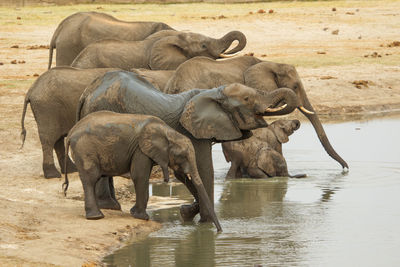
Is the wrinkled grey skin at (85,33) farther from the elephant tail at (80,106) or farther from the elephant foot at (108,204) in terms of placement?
the elephant foot at (108,204)

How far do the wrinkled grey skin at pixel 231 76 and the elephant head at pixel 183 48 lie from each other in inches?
50.8

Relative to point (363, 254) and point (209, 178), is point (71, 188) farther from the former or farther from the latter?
point (363, 254)

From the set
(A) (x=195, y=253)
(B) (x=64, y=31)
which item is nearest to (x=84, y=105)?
(A) (x=195, y=253)

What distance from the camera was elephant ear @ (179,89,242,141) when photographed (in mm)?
9180

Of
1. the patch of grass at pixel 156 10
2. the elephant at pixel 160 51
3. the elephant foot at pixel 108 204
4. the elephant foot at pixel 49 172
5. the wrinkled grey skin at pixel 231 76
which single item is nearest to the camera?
the elephant foot at pixel 108 204

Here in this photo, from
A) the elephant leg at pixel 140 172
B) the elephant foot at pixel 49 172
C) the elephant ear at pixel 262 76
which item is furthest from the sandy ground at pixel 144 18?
the elephant ear at pixel 262 76

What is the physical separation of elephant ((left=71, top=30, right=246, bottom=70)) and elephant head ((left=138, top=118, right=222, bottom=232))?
4.73m

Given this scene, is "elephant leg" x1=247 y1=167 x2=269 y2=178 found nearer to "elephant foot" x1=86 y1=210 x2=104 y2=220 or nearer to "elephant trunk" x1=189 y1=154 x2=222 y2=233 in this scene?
"elephant trunk" x1=189 y1=154 x2=222 y2=233

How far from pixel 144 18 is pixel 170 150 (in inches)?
806

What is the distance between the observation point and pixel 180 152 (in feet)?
28.7

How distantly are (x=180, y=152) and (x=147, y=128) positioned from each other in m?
0.35

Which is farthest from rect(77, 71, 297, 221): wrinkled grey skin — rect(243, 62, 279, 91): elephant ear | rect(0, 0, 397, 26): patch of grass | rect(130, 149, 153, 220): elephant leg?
rect(0, 0, 397, 26): patch of grass

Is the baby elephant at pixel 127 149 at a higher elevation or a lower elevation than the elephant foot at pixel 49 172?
higher

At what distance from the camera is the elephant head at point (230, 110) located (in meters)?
9.15
